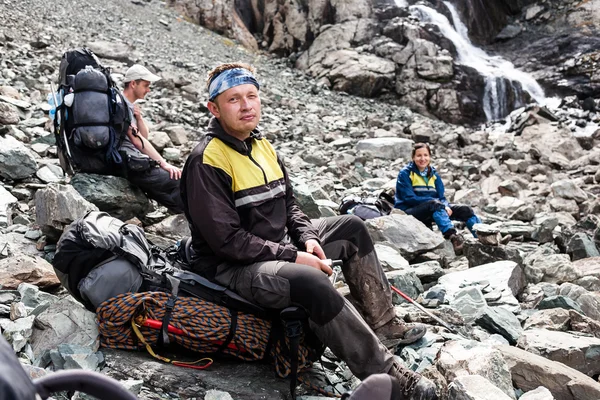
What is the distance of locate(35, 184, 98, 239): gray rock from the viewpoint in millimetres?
5035

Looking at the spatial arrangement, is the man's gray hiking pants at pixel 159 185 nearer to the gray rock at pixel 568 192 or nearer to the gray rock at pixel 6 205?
the gray rock at pixel 6 205

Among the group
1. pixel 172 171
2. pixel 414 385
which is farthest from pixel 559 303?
pixel 172 171

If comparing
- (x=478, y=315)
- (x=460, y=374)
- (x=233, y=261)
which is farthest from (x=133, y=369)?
(x=478, y=315)

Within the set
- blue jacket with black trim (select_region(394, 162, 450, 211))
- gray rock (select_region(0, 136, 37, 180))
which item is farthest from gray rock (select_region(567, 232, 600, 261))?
gray rock (select_region(0, 136, 37, 180))

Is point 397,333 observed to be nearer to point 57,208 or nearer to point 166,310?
point 166,310

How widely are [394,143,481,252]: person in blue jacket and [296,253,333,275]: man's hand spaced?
5237 mm

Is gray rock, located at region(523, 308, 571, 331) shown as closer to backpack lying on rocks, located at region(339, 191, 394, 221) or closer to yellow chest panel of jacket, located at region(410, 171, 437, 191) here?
backpack lying on rocks, located at region(339, 191, 394, 221)

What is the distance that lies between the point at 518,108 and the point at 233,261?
90.0 ft

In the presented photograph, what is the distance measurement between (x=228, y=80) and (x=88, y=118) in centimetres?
288

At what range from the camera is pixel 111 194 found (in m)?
6.09

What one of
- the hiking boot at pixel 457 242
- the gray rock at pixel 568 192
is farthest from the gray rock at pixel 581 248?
the gray rock at pixel 568 192

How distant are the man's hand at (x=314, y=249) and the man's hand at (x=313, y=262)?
0.65 ft

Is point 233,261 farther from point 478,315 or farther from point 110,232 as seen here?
point 478,315

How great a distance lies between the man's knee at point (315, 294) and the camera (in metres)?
3.21
